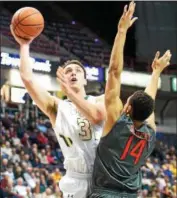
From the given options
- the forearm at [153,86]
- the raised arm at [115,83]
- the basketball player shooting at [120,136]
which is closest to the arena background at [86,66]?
the forearm at [153,86]

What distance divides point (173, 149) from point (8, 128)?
788cm

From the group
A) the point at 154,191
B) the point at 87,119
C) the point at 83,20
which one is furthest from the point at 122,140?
the point at 83,20

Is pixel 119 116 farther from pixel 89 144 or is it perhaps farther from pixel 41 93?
pixel 41 93

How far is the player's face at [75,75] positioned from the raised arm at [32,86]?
222mm

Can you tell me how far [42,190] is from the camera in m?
11.9

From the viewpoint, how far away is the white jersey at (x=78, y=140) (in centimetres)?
392

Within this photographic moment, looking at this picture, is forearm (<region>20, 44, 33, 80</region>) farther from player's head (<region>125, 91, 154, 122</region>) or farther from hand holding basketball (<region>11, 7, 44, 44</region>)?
player's head (<region>125, 91, 154, 122</region>)

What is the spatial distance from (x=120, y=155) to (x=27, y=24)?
131 cm

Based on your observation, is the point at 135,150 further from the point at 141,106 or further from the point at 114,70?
the point at 114,70

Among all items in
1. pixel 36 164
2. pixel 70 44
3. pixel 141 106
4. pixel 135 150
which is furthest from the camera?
pixel 70 44

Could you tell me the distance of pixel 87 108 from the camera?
3646 millimetres

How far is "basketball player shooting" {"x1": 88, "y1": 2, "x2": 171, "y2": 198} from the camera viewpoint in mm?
3566

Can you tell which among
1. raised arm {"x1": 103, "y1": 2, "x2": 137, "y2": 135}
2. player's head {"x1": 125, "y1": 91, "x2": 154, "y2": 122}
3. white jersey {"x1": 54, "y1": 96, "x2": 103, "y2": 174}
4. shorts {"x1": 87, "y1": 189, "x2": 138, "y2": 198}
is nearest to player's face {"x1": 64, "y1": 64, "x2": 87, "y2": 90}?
white jersey {"x1": 54, "y1": 96, "x2": 103, "y2": 174}

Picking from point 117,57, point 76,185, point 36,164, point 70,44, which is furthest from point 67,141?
point 70,44
